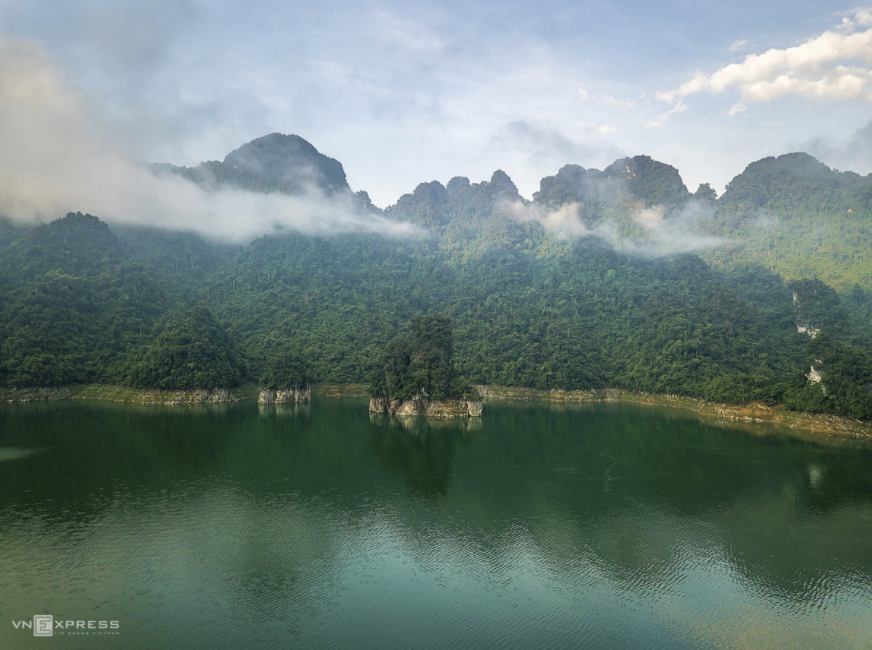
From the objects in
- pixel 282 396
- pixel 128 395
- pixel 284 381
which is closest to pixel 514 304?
pixel 284 381

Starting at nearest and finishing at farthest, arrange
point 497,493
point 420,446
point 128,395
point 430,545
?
point 430,545
point 497,493
point 420,446
point 128,395

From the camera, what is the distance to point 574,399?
10450cm

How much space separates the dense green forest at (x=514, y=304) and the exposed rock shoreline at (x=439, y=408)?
354 inches

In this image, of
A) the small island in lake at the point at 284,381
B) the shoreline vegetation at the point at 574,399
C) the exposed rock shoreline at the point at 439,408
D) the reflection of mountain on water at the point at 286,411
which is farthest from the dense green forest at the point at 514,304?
the exposed rock shoreline at the point at 439,408

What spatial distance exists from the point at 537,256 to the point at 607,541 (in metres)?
178

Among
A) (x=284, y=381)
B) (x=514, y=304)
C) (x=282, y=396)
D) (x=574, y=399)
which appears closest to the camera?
(x=284, y=381)

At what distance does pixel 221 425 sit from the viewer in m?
65.8

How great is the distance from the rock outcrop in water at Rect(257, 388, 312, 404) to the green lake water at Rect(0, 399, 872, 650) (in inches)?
1552

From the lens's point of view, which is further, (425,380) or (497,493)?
(425,380)

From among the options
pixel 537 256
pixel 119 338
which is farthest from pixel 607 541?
pixel 537 256

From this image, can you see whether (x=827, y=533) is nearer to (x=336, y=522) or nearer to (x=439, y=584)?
(x=439, y=584)

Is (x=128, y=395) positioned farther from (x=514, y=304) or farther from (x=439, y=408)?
(x=514, y=304)

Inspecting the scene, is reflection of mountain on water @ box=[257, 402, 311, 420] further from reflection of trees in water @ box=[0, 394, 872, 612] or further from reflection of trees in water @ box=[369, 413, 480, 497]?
reflection of trees in water @ box=[0, 394, 872, 612]

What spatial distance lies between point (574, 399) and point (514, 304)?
165 ft
